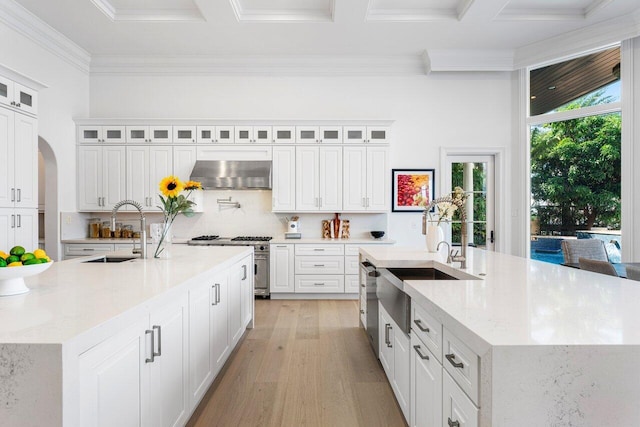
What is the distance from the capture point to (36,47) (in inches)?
184

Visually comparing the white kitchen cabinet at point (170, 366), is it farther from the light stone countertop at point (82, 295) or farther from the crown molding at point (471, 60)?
the crown molding at point (471, 60)

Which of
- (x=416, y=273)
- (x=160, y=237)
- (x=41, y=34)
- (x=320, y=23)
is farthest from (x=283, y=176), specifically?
(x=41, y=34)

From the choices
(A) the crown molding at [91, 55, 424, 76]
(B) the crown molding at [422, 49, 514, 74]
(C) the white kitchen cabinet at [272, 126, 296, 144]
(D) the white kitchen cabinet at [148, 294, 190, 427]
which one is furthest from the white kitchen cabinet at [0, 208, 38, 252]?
(B) the crown molding at [422, 49, 514, 74]

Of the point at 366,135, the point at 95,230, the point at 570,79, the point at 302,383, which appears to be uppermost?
the point at 570,79

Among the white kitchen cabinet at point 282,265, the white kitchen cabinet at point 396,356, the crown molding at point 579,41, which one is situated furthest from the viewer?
the white kitchen cabinet at point 282,265

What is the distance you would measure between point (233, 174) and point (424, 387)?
4.23m

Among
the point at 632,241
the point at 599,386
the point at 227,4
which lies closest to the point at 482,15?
the point at 227,4

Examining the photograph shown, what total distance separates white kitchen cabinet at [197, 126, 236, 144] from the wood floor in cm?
280

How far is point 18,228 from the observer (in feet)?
12.0

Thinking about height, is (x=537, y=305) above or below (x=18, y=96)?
below

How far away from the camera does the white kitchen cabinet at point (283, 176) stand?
536cm

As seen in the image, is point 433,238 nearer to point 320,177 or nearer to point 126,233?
point 320,177

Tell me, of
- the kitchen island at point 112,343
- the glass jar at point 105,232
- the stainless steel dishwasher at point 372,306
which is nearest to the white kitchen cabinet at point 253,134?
the glass jar at point 105,232

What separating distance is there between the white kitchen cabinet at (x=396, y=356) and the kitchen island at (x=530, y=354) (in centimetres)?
27
